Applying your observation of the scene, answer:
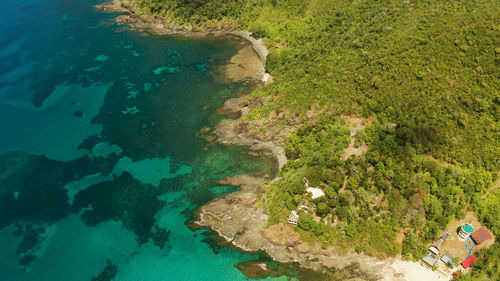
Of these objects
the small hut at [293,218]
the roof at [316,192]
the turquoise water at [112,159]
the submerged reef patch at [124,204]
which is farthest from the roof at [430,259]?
the submerged reef patch at [124,204]

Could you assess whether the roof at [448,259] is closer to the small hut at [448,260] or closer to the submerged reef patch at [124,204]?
the small hut at [448,260]

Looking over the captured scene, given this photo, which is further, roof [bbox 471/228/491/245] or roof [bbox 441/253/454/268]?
roof [bbox 471/228/491/245]

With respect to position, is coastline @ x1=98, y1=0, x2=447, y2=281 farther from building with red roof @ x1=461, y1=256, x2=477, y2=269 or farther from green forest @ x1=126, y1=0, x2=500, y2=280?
building with red roof @ x1=461, y1=256, x2=477, y2=269

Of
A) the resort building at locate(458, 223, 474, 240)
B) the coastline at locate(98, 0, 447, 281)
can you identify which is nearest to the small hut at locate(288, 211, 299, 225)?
the coastline at locate(98, 0, 447, 281)

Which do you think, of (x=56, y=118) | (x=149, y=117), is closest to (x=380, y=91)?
(x=149, y=117)

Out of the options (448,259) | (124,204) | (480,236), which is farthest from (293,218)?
(124,204)

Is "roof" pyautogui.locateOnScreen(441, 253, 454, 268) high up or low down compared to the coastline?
up

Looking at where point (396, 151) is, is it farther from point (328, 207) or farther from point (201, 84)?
point (201, 84)
